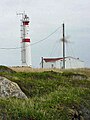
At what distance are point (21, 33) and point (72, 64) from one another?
1103 cm

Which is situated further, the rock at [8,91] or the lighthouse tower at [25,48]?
the lighthouse tower at [25,48]

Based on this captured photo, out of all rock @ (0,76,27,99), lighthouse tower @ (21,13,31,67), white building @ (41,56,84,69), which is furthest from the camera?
white building @ (41,56,84,69)

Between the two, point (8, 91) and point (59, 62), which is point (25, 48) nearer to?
point (59, 62)

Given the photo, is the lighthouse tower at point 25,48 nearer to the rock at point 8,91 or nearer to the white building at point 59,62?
the white building at point 59,62

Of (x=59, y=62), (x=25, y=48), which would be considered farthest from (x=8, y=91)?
(x=59, y=62)

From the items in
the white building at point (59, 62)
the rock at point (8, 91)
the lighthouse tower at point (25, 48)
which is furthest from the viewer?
the white building at point (59, 62)

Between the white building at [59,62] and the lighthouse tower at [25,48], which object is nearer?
the lighthouse tower at [25,48]

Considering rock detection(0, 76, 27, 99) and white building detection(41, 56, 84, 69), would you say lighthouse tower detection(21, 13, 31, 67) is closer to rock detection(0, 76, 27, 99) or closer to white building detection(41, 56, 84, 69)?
white building detection(41, 56, 84, 69)

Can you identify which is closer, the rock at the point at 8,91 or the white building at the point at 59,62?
the rock at the point at 8,91

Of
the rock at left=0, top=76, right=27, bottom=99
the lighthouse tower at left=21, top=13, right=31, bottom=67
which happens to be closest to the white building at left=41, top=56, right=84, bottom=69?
the lighthouse tower at left=21, top=13, right=31, bottom=67

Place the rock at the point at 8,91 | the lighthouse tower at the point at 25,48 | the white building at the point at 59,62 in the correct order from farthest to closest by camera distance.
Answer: the white building at the point at 59,62
the lighthouse tower at the point at 25,48
the rock at the point at 8,91

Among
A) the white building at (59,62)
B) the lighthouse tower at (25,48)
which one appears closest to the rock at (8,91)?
the lighthouse tower at (25,48)

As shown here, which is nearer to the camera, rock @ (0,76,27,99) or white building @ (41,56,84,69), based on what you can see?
rock @ (0,76,27,99)

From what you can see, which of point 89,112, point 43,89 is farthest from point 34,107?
point 43,89
